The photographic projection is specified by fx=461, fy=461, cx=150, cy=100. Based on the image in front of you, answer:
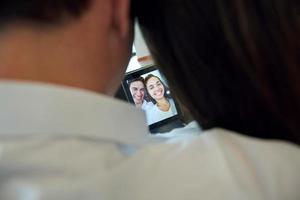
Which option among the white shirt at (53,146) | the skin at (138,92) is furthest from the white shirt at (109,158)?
the skin at (138,92)

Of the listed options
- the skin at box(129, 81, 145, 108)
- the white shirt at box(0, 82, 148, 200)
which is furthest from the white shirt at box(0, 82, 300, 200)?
the skin at box(129, 81, 145, 108)

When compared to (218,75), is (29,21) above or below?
above

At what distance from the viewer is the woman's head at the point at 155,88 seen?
3.62ft

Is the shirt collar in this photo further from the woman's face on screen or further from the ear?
the woman's face on screen

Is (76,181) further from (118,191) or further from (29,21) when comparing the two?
(29,21)

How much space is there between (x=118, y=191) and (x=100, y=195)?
0.02 m

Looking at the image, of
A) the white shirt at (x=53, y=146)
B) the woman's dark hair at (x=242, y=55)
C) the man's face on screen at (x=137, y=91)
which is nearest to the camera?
the white shirt at (x=53, y=146)

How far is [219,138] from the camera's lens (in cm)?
45

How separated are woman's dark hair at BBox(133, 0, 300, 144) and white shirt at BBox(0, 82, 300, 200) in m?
0.05

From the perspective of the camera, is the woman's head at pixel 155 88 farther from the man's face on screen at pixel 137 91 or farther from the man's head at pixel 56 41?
the man's head at pixel 56 41

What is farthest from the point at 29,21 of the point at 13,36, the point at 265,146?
the point at 265,146

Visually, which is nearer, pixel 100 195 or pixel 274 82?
pixel 100 195

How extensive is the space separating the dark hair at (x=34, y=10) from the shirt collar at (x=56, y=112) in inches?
2.2

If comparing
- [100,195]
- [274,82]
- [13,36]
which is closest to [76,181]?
[100,195]
